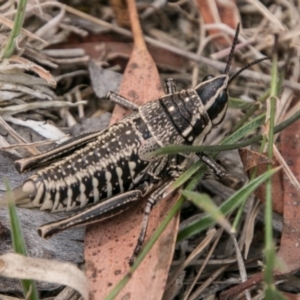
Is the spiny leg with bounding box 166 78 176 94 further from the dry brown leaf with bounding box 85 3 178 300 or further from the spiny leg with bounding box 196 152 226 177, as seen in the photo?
the dry brown leaf with bounding box 85 3 178 300

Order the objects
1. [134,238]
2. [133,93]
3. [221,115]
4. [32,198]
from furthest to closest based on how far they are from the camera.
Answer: [133,93] < [221,115] < [134,238] < [32,198]

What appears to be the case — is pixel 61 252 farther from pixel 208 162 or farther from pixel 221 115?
pixel 221 115

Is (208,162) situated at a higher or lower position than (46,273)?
higher

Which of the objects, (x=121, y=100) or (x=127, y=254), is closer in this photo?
(x=127, y=254)

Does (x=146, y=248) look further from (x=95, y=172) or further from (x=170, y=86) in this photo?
(x=170, y=86)

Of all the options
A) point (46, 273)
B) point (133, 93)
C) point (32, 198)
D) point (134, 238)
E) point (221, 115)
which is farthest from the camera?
point (133, 93)

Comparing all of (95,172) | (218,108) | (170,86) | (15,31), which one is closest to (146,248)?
(95,172)

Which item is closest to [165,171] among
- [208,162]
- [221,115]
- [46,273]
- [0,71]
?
[208,162]

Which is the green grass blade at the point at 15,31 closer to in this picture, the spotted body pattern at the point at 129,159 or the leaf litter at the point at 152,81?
the leaf litter at the point at 152,81
